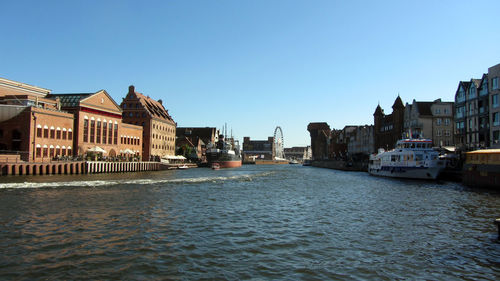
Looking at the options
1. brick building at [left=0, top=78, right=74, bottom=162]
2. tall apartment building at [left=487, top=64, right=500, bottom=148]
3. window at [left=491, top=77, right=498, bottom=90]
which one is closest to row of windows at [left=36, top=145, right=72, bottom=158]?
brick building at [left=0, top=78, right=74, bottom=162]

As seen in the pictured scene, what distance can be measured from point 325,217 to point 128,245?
13.7 m

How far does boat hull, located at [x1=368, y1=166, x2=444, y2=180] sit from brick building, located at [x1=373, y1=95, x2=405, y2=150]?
51678 mm

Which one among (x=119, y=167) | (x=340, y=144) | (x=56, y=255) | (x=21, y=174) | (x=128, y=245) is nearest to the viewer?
(x=56, y=255)

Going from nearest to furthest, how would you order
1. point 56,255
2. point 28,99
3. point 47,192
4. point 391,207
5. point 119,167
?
1. point 56,255
2. point 391,207
3. point 47,192
4. point 28,99
5. point 119,167

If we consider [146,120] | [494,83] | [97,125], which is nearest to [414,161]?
[494,83]

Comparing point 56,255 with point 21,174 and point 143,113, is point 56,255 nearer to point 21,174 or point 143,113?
point 21,174

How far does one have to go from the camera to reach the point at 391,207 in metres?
29.9

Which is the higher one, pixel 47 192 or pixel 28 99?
pixel 28 99

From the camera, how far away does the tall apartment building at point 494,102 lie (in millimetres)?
63131

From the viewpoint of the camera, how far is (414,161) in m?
63.3

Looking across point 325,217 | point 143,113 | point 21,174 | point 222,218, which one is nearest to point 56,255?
point 222,218

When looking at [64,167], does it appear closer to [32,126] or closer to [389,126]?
[32,126]

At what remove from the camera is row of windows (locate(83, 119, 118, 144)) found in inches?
3314

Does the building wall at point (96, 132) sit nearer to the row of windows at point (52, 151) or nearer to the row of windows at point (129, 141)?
the row of windows at point (52, 151)
